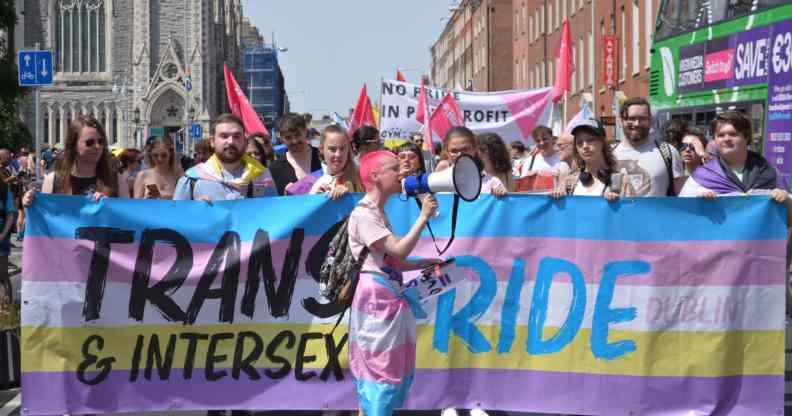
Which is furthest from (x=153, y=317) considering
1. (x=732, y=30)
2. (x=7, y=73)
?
(x=7, y=73)

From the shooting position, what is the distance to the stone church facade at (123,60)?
3374 inches

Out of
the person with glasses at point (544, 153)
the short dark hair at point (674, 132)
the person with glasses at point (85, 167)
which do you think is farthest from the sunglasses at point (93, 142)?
the person with glasses at point (544, 153)

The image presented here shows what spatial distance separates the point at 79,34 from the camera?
86000 mm

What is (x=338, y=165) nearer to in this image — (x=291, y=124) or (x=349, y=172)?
(x=349, y=172)

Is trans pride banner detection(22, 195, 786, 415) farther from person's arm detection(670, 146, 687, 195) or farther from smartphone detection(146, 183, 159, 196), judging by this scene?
smartphone detection(146, 183, 159, 196)

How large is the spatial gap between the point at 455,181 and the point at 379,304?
785mm

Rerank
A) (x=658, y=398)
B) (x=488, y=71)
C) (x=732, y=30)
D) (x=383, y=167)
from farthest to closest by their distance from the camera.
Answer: (x=488, y=71) < (x=732, y=30) < (x=658, y=398) < (x=383, y=167)

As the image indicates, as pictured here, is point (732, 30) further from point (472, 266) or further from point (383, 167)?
point (383, 167)

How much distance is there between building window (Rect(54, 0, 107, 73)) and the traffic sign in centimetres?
7282

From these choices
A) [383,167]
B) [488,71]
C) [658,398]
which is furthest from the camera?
[488,71]

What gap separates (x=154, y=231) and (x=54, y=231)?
21.2 inches

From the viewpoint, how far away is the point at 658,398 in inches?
252

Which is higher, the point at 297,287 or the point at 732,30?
the point at 732,30

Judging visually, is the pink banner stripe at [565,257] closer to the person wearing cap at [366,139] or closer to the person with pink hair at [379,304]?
the person with pink hair at [379,304]
